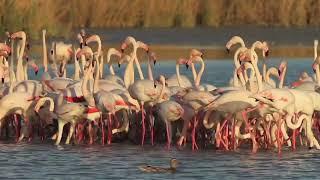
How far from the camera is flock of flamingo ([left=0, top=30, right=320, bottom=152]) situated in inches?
558

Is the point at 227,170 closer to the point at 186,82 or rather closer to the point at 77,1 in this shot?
the point at 186,82

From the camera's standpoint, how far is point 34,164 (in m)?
13.3

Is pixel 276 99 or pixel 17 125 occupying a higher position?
pixel 276 99

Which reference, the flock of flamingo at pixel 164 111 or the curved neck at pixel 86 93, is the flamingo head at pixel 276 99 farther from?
the curved neck at pixel 86 93

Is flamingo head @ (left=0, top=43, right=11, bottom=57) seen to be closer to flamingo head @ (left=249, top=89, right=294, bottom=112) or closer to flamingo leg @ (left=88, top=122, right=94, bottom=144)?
flamingo leg @ (left=88, top=122, right=94, bottom=144)

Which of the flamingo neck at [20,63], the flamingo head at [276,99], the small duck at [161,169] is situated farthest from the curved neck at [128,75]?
the small duck at [161,169]

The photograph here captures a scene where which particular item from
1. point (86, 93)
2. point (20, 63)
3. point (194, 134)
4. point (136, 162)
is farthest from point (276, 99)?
point (20, 63)

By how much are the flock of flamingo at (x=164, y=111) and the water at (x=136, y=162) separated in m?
0.30

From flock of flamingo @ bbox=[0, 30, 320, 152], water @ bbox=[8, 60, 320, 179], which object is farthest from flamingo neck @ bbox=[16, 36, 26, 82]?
water @ bbox=[8, 60, 320, 179]

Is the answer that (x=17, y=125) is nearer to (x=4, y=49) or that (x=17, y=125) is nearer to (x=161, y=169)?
(x=4, y=49)

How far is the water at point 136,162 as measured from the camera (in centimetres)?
1241

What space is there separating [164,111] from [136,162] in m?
1.25

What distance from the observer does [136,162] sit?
13.4 m

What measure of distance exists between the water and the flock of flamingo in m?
0.30
